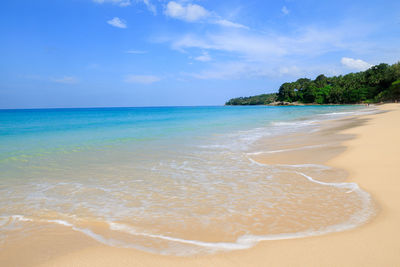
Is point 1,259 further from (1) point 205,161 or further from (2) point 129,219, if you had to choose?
(1) point 205,161

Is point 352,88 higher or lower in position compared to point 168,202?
higher

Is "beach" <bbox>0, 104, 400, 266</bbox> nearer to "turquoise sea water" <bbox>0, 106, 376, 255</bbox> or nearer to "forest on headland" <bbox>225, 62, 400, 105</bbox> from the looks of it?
"turquoise sea water" <bbox>0, 106, 376, 255</bbox>

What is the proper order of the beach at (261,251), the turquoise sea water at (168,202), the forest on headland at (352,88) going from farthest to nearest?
the forest on headland at (352,88)
the turquoise sea water at (168,202)
the beach at (261,251)

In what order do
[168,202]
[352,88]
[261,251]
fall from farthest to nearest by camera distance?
1. [352,88]
2. [168,202]
3. [261,251]

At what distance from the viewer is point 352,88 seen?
3925 inches

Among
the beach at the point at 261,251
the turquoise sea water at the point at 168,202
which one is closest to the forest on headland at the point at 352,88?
→ the turquoise sea water at the point at 168,202

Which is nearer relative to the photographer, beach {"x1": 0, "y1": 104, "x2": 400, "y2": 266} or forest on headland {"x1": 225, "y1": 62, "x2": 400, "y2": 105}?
beach {"x1": 0, "y1": 104, "x2": 400, "y2": 266}

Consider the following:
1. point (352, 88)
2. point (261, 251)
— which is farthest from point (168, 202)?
point (352, 88)

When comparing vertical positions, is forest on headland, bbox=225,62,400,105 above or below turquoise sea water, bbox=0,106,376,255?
above

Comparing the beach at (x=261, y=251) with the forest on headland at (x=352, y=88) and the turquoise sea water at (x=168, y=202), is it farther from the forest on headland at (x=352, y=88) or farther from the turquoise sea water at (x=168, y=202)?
the forest on headland at (x=352, y=88)

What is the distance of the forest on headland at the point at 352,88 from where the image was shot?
79.6 meters

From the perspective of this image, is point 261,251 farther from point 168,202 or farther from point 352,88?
point 352,88

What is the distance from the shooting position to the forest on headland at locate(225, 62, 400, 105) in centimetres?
7956

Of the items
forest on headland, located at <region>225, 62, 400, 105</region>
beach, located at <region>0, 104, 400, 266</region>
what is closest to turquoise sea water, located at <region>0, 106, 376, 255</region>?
beach, located at <region>0, 104, 400, 266</region>
